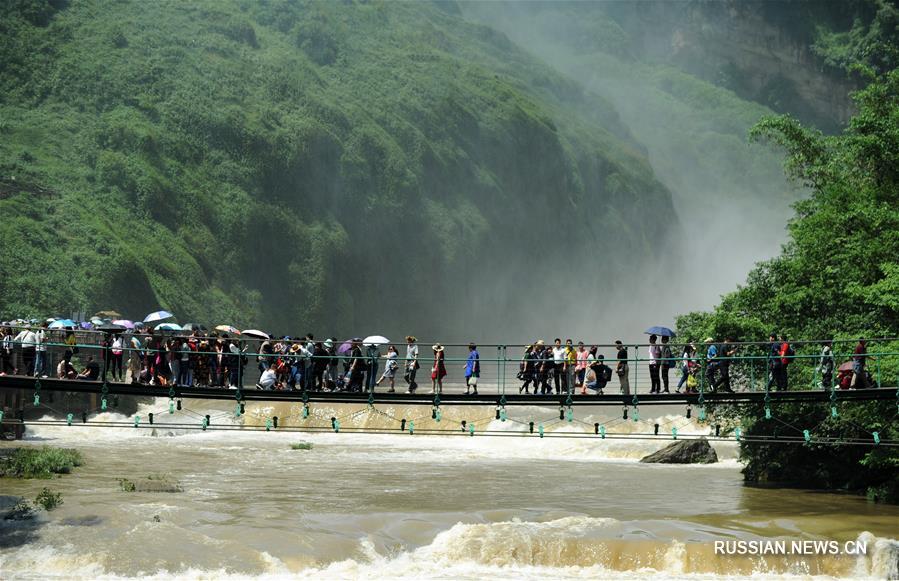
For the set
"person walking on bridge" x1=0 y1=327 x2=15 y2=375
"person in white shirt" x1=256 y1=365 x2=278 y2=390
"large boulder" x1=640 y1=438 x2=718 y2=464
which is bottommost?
"large boulder" x1=640 y1=438 x2=718 y2=464

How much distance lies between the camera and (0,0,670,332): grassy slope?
76750 mm

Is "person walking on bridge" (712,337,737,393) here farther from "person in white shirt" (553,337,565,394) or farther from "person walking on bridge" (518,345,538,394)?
"person walking on bridge" (518,345,538,394)

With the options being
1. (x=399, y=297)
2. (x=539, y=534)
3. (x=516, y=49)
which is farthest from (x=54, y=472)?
(x=516, y=49)

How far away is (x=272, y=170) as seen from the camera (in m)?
96.9

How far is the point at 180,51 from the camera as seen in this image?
107 metres

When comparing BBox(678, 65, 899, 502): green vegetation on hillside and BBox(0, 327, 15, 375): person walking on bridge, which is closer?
BBox(0, 327, 15, 375): person walking on bridge

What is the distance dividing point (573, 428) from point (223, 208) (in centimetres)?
4798

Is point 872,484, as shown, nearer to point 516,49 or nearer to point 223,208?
point 223,208

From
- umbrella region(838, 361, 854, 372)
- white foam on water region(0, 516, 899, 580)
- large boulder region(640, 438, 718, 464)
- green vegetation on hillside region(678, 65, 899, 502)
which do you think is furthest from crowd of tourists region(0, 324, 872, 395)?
A: large boulder region(640, 438, 718, 464)

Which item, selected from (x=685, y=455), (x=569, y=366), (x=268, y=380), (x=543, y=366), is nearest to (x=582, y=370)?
(x=569, y=366)

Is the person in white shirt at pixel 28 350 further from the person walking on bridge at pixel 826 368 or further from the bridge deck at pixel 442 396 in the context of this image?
the person walking on bridge at pixel 826 368

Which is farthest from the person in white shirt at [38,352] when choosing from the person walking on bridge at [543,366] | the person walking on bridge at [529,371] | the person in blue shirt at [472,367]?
the person walking on bridge at [543,366]

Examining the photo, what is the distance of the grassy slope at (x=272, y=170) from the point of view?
76750mm

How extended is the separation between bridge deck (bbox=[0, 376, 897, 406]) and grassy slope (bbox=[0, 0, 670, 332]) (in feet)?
111
